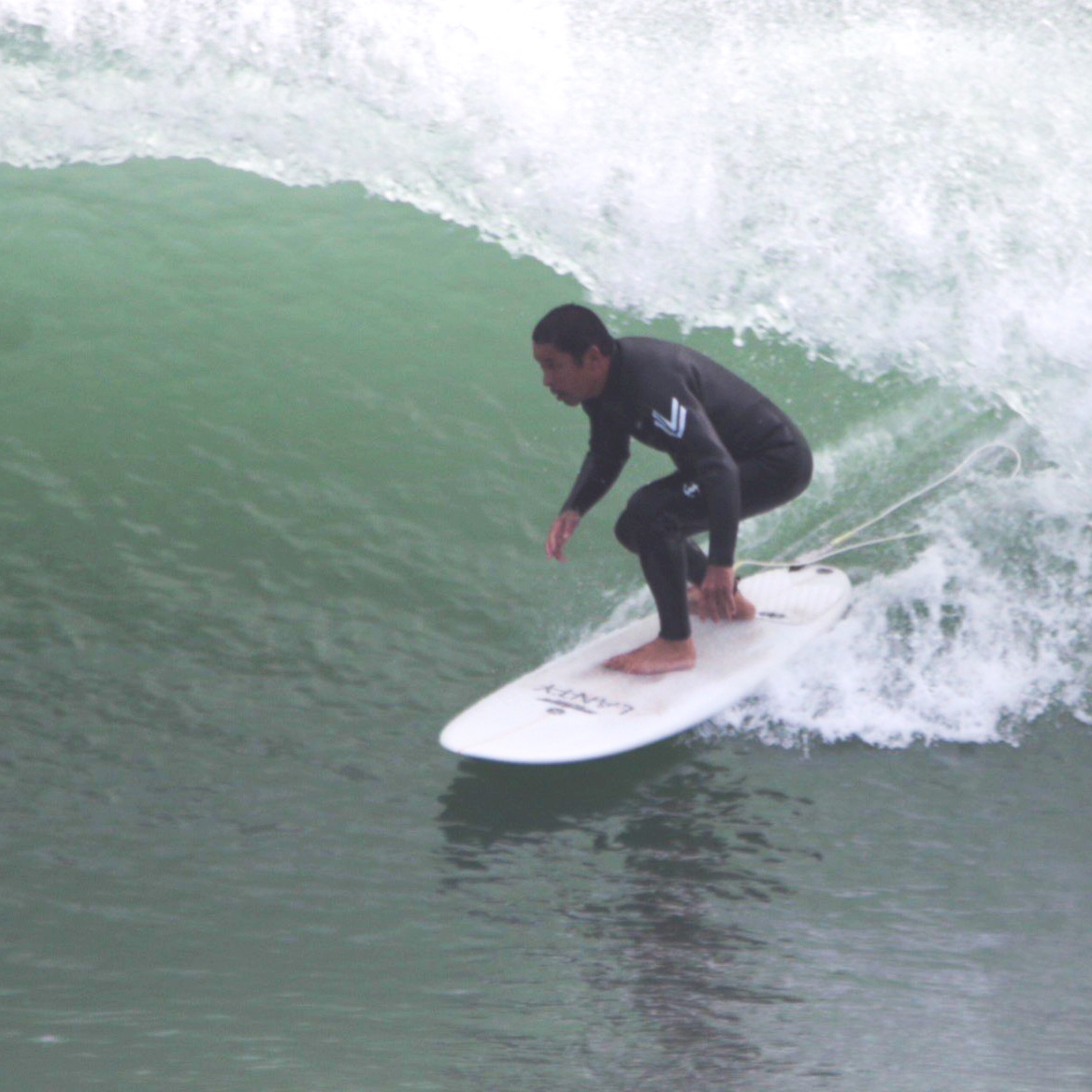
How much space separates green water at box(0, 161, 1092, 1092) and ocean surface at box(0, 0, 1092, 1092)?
0.06 feet

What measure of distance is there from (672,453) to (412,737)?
3.64 ft

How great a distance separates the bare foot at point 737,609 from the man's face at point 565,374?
1.12 m

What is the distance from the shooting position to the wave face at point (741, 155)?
20.9ft

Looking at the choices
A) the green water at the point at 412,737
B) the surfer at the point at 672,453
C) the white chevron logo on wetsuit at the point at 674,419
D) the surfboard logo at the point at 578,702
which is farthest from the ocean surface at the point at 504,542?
the white chevron logo on wetsuit at the point at 674,419

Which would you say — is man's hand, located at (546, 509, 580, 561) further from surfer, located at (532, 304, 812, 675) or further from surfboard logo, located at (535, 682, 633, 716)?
surfboard logo, located at (535, 682, 633, 716)

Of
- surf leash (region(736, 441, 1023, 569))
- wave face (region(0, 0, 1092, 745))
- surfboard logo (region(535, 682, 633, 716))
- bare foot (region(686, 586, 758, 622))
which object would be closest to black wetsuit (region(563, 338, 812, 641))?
bare foot (region(686, 586, 758, 622))

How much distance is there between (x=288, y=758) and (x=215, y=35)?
512cm

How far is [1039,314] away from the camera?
6.54 meters

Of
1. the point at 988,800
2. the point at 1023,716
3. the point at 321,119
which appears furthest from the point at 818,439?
the point at 321,119

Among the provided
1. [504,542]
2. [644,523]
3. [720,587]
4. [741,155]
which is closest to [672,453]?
[644,523]

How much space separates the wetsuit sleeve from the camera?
4.41 metres

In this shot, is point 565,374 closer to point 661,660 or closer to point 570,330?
point 570,330

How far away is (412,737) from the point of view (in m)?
4.29

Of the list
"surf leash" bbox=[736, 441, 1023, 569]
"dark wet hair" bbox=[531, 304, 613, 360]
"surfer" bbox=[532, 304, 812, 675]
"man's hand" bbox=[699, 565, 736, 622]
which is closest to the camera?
"dark wet hair" bbox=[531, 304, 613, 360]
